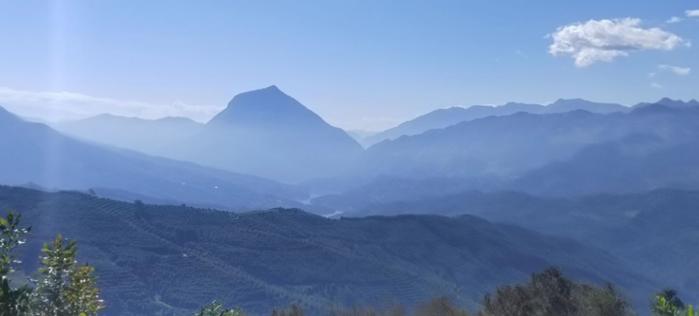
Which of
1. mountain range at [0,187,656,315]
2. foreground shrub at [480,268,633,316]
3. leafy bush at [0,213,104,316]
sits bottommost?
mountain range at [0,187,656,315]

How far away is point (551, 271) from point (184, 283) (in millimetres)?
107192

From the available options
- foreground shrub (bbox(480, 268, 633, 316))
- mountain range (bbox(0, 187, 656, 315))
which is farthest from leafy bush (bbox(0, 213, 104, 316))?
mountain range (bbox(0, 187, 656, 315))

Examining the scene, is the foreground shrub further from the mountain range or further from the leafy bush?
the mountain range

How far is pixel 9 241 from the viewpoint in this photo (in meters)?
13.0

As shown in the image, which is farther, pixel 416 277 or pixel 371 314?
pixel 416 277

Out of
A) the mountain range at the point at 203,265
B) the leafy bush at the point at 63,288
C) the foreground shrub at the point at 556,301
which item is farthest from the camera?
the mountain range at the point at 203,265

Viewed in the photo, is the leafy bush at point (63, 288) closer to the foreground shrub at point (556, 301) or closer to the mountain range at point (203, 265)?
the foreground shrub at point (556, 301)

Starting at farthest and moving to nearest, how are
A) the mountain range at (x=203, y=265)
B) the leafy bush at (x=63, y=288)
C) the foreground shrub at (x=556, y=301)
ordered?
the mountain range at (x=203, y=265) → the foreground shrub at (x=556, y=301) → the leafy bush at (x=63, y=288)

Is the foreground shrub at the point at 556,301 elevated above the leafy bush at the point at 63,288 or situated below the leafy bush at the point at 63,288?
below

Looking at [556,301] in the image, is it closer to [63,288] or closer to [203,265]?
[63,288]

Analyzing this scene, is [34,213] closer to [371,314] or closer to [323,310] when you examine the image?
[323,310]

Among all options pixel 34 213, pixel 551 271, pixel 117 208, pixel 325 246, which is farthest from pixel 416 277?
pixel 551 271

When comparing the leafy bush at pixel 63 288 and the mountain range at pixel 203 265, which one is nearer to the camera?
the leafy bush at pixel 63 288

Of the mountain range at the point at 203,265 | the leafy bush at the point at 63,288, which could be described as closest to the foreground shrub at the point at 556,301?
the leafy bush at the point at 63,288
